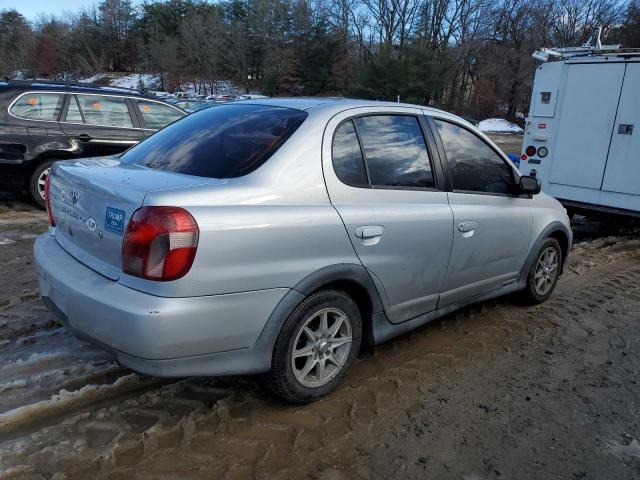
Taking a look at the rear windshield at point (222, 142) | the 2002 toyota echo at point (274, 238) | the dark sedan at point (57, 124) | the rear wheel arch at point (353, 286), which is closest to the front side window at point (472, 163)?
the 2002 toyota echo at point (274, 238)

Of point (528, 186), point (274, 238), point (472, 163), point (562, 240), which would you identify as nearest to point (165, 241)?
point (274, 238)

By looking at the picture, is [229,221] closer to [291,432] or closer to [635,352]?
[291,432]

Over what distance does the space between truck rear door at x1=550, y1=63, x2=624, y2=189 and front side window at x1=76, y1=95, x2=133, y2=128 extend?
21.5ft

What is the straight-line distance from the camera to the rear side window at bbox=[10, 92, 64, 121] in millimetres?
6889

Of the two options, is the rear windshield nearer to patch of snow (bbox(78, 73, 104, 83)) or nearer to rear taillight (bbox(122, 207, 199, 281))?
rear taillight (bbox(122, 207, 199, 281))

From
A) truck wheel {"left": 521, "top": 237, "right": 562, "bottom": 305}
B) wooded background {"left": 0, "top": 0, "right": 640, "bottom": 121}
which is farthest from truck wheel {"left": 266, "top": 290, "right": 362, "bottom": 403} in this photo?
wooded background {"left": 0, "top": 0, "right": 640, "bottom": 121}

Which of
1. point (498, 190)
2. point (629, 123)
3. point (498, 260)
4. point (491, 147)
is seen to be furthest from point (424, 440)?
point (629, 123)

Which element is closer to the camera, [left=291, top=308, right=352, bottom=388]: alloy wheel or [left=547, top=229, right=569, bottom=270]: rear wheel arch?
[left=291, top=308, right=352, bottom=388]: alloy wheel

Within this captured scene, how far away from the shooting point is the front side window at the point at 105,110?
24.4 ft

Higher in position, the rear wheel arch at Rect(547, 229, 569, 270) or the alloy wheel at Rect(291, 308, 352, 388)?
the rear wheel arch at Rect(547, 229, 569, 270)

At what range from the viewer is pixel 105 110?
299 inches

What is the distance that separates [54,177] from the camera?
3.06 metres

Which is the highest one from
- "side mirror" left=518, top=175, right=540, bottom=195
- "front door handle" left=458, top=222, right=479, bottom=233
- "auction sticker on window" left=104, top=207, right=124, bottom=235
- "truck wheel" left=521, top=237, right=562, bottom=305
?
"side mirror" left=518, top=175, right=540, bottom=195

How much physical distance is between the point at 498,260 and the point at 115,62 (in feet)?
303
